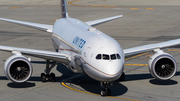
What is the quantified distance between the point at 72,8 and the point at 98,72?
6434 centimetres

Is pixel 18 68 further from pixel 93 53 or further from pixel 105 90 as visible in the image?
pixel 105 90

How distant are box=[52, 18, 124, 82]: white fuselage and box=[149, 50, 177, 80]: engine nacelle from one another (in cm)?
401

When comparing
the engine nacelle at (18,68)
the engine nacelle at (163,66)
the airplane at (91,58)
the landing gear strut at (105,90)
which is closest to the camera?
the airplane at (91,58)

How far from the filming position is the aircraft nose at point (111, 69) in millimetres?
22766

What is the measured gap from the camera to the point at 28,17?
7412 centimetres

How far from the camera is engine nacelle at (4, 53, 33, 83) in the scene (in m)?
25.9

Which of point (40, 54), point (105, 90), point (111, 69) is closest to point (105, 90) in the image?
point (105, 90)

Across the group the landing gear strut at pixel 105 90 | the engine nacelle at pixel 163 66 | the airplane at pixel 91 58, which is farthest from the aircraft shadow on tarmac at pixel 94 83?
the engine nacelle at pixel 163 66

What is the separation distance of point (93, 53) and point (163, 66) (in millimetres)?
6700

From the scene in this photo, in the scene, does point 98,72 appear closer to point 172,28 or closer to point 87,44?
point 87,44

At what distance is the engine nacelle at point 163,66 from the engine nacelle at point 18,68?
9.80 meters

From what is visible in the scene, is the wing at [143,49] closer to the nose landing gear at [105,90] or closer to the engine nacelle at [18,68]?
the nose landing gear at [105,90]

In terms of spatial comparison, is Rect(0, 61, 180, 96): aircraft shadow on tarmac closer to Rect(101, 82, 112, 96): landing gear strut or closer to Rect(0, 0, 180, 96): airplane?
Rect(101, 82, 112, 96): landing gear strut

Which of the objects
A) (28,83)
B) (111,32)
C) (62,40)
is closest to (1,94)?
(28,83)
